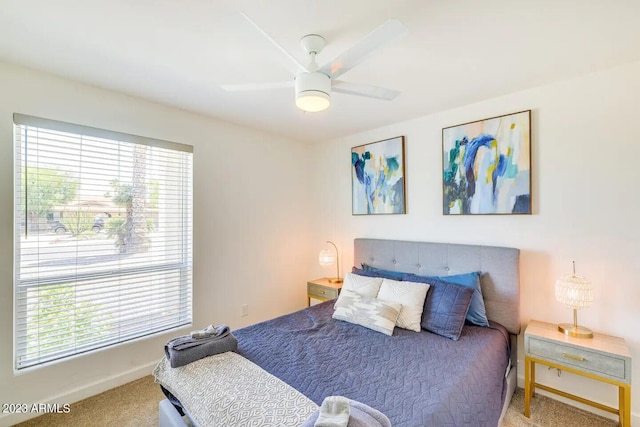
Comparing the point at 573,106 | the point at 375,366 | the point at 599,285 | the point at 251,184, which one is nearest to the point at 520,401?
the point at 599,285

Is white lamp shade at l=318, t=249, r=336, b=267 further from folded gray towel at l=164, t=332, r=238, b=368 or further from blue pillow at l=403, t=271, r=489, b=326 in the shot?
folded gray towel at l=164, t=332, r=238, b=368

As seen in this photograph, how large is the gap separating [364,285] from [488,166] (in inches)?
59.4

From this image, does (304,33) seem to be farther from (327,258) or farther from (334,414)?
(327,258)

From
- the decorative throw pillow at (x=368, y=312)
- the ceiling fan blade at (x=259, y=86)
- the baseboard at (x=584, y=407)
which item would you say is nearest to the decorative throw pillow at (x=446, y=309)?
the decorative throw pillow at (x=368, y=312)

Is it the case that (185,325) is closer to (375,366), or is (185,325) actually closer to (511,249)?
(375,366)

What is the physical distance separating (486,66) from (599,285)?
1.77 m

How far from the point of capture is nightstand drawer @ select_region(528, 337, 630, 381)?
171 centimetres

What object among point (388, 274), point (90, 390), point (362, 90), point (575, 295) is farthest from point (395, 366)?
point (90, 390)

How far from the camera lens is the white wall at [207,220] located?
1.93 m

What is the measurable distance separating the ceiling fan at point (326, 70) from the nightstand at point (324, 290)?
7.17ft

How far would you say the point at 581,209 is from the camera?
208 cm

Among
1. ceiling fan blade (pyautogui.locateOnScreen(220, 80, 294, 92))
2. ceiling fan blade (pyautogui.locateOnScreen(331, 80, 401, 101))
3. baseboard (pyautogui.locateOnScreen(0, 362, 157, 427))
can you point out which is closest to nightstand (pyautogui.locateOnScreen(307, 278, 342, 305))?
baseboard (pyautogui.locateOnScreen(0, 362, 157, 427))

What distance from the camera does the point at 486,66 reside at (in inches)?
76.0

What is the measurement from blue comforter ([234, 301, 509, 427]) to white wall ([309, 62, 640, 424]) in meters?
0.64
